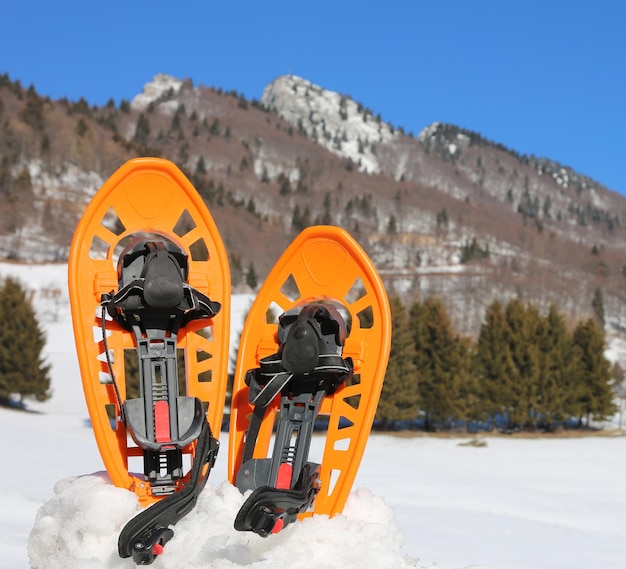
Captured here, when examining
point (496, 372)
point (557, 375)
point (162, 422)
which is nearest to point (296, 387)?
point (162, 422)

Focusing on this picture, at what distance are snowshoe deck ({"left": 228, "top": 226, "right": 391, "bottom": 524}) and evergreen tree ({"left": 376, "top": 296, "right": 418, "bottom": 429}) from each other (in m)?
14.9

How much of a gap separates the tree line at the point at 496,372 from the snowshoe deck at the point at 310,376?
15274 millimetres

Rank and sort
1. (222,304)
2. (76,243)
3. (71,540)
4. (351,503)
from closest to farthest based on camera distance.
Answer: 1. (71,540)
2. (351,503)
3. (76,243)
4. (222,304)

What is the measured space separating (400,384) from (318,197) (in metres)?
86.3

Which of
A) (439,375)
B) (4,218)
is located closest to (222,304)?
(439,375)

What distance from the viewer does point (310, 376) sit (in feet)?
16.6

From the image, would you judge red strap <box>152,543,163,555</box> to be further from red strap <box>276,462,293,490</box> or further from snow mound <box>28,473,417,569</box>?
red strap <box>276,462,293,490</box>

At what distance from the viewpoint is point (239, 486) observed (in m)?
4.86

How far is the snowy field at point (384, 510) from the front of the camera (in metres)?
3.84

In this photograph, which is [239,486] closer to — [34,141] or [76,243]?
[76,243]

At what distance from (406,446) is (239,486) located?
1431 centimetres

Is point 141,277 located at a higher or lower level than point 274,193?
lower

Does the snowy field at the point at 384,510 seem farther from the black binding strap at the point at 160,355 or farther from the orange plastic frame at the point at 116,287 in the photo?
the orange plastic frame at the point at 116,287

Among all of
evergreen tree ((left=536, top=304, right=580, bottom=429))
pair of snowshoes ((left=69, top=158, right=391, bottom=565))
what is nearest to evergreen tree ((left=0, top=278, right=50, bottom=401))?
evergreen tree ((left=536, top=304, right=580, bottom=429))
